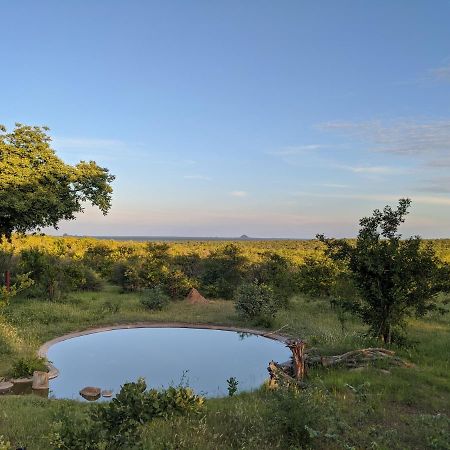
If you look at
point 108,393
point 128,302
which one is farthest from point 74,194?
point 108,393

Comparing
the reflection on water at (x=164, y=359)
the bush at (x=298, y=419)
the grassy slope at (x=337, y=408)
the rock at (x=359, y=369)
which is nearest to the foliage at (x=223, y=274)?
the reflection on water at (x=164, y=359)

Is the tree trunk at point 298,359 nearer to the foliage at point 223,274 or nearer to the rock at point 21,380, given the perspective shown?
the rock at point 21,380

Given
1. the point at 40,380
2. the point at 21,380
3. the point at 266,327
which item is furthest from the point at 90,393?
the point at 266,327

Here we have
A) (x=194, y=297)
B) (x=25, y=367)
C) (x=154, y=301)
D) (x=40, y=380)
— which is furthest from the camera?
(x=194, y=297)

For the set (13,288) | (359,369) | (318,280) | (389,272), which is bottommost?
(359,369)

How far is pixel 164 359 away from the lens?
15.1m

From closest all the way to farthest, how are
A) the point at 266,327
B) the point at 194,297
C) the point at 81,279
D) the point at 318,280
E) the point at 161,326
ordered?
the point at 266,327 < the point at 161,326 < the point at 194,297 < the point at 318,280 < the point at 81,279

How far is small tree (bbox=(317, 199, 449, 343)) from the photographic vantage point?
13047 mm

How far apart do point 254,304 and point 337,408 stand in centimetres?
1269

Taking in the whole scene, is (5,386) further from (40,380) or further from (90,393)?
(90,393)

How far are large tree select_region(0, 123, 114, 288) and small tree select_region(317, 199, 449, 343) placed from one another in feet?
42.1

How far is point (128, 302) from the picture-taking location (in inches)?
988

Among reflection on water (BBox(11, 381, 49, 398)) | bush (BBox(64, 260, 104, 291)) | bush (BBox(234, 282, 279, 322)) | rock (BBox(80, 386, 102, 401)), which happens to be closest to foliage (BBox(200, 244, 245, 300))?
bush (BBox(64, 260, 104, 291))

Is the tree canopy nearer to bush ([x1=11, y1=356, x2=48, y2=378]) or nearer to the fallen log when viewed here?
bush ([x1=11, y1=356, x2=48, y2=378])
